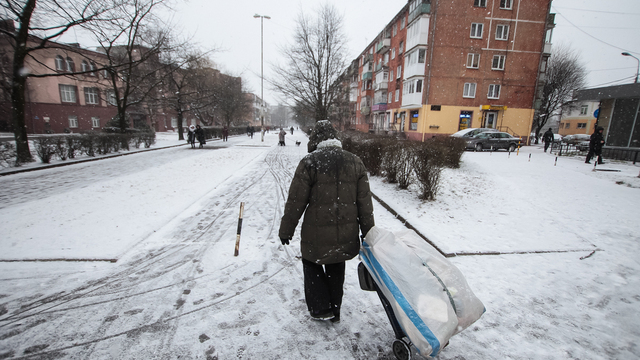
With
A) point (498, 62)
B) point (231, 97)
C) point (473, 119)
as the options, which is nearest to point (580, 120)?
point (498, 62)

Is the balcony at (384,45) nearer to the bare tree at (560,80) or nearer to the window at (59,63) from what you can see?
the bare tree at (560,80)

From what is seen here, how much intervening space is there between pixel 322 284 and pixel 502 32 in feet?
111

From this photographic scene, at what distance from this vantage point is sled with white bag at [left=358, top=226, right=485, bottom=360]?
1.63 metres

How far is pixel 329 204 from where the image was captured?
2248 mm

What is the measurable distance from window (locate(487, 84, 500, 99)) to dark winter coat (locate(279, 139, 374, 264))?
3106cm

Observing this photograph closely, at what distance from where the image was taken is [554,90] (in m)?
35.6

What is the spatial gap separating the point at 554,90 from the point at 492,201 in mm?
41579

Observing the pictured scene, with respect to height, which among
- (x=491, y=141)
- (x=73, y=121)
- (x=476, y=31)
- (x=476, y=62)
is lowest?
(x=491, y=141)

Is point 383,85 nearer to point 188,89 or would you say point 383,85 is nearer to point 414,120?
point 414,120

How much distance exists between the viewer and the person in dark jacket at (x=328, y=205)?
2.22m

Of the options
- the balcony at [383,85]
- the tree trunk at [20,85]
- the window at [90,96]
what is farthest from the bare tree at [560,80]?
the window at [90,96]

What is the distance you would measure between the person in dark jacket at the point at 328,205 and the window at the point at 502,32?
1294 inches

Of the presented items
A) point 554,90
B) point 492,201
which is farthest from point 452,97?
point 492,201

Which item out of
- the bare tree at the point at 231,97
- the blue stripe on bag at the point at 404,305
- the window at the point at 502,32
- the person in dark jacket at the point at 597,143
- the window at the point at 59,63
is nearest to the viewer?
the blue stripe on bag at the point at 404,305
